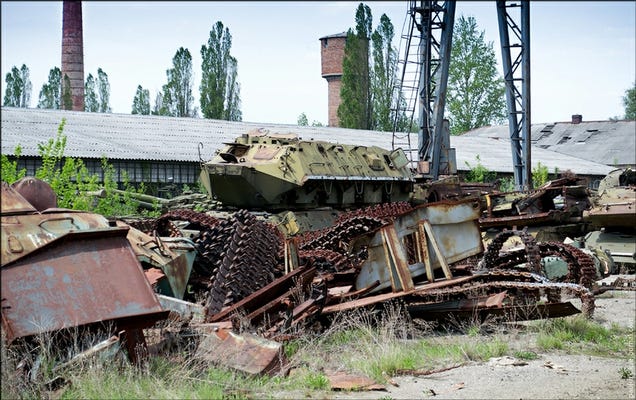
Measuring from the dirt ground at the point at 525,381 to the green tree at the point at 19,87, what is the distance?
139 ft

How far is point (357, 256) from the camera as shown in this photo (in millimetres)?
10766

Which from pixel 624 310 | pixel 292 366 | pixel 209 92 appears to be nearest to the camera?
pixel 292 366

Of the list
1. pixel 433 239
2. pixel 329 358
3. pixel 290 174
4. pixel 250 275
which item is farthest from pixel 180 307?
pixel 290 174

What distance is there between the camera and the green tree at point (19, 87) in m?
46.2

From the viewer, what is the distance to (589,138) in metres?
54.4

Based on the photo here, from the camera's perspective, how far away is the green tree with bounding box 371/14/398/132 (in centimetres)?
4316

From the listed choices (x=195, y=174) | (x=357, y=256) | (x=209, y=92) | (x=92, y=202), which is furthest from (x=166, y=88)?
(x=357, y=256)

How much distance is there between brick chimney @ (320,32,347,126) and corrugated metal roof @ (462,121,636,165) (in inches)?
343

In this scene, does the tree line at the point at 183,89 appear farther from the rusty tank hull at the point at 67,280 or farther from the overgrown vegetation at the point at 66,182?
the rusty tank hull at the point at 67,280

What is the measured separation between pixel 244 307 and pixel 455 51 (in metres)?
55.6

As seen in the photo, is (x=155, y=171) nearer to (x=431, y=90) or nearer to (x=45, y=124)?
(x=45, y=124)

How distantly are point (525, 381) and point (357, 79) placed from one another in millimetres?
35848

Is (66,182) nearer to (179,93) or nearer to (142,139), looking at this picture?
(142,139)

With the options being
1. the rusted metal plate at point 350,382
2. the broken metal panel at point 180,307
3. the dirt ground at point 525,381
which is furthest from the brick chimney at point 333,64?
the rusted metal plate at point 350,382
